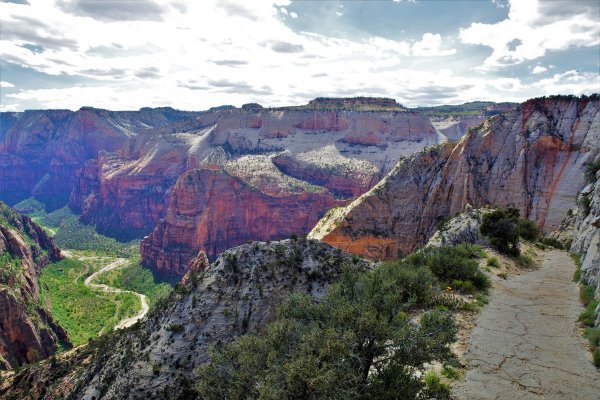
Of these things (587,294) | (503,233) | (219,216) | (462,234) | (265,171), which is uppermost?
(503,233)

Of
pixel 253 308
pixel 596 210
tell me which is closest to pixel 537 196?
pixel 596 210

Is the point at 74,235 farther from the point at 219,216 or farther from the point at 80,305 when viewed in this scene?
the point at 80,305

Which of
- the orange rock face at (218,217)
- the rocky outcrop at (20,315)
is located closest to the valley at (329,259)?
the orange rock face at (218,217)

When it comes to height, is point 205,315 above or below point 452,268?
below

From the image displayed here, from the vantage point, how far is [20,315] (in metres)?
50.8

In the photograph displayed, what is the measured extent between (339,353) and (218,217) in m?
93.7

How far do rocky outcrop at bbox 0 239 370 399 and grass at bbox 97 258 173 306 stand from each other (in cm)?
6318

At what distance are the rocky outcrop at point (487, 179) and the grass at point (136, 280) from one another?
135 feet

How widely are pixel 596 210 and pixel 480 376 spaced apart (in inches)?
883

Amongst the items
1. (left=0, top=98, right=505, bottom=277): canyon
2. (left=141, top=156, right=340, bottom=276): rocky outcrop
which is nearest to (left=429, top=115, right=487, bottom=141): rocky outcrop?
(left=0, top=98, right=505, bottom=277): canyon

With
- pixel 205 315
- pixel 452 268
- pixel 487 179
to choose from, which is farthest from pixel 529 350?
pixel 487 179

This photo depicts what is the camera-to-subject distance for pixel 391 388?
9.50m

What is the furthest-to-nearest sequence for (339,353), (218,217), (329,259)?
(218,217)
(329,259)
(339,353)

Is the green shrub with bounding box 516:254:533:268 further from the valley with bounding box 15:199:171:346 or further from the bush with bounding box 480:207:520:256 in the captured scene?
the valley with bounding box 15:199:171:346
